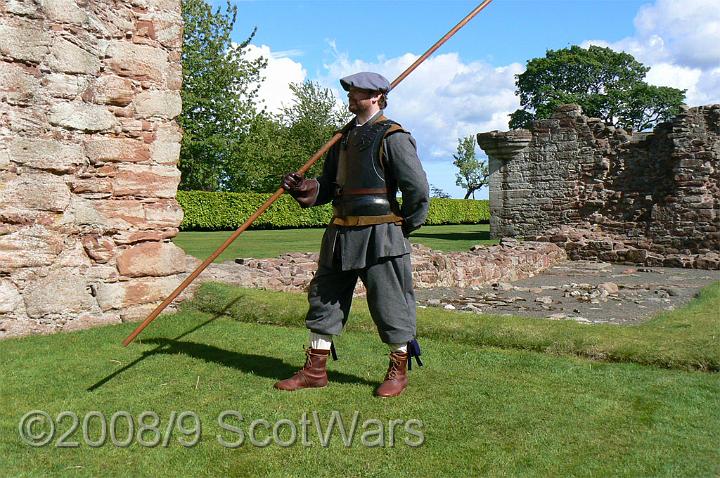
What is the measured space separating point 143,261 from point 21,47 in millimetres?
2114

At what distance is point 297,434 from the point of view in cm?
344

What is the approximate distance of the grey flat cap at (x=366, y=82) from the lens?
14.0 feet

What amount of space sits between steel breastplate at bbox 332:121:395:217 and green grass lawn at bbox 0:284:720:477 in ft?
3.80

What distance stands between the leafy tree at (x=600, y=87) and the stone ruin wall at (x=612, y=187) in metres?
24.0

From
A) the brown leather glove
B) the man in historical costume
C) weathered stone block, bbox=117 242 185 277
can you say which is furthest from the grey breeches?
weathered stone block, bbox=117 242 185 277

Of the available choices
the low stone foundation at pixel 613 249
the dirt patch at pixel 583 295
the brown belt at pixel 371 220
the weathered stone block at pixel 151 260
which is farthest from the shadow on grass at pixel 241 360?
the low stone foundation at pixel 613 249

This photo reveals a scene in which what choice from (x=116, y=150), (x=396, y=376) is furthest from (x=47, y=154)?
(x=396, y=376)

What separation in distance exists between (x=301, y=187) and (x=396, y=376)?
140 centimetres

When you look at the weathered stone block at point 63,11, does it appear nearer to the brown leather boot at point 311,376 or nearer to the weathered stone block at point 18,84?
the weathered stone block at point 18,84

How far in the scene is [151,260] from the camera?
636cm

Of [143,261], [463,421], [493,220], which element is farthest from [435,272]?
[493,220]

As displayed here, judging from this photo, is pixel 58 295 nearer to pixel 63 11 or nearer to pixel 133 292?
pixel 133 292

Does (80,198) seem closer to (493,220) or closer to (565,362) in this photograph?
(565,362)

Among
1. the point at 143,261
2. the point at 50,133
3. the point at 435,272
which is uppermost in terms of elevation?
the point at 50,133
